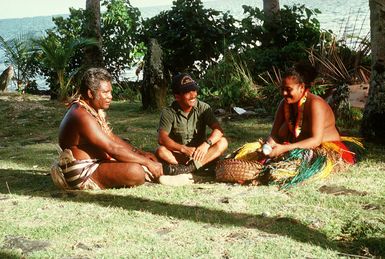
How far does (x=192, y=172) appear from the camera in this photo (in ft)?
17.5

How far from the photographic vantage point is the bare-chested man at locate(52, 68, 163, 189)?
182 inches

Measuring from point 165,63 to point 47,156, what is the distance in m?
6.34

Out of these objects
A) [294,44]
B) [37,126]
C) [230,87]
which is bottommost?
[37,126]

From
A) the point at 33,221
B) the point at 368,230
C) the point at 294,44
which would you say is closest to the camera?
the point at 368,230

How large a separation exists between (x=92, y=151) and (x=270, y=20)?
287 inches

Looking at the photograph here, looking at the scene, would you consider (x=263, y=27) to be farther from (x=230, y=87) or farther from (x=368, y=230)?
(x=368, y=230)

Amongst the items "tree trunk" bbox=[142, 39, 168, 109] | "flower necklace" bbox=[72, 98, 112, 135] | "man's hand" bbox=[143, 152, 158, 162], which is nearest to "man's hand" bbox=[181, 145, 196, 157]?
"man's hand" bbox=[143, 152, 158, 162]

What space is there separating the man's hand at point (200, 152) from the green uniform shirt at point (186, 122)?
10.6 inches

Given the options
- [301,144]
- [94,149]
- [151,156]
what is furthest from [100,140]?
[301,144]

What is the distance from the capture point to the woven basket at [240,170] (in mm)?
4812

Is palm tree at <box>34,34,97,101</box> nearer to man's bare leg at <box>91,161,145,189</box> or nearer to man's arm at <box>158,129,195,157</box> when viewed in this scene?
man's arm at <box>158,129,195,157</box>

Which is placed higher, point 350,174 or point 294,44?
point 294,44

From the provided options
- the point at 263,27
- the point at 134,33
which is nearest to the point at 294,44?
the point at 263,27

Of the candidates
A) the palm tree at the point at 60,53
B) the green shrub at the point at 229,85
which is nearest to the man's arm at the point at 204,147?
the green shrub at the point at 229,85
